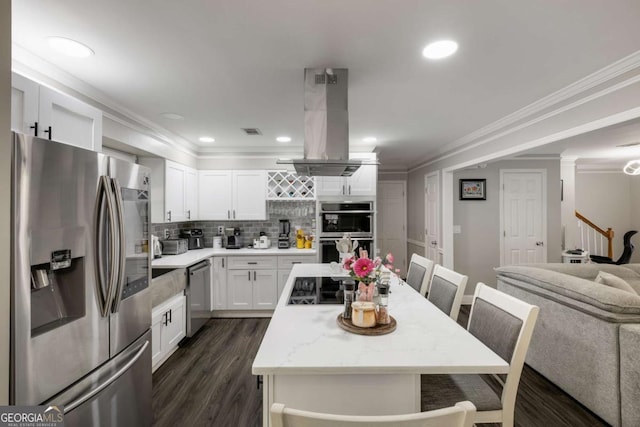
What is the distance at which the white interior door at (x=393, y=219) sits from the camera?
6.16 m

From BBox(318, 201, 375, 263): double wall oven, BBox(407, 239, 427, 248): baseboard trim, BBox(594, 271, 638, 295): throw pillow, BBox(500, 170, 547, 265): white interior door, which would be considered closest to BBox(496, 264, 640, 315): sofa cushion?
BBox(594, 271, 638, 295): throw pillow

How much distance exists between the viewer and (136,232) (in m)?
1.76

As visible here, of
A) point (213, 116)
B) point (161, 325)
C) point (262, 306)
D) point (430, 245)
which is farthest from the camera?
point (430, 245)

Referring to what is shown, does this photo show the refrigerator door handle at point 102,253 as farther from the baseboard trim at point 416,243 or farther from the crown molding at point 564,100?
the baseboard trim at point 416,243

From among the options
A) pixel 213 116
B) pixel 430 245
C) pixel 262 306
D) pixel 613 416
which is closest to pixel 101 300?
pixel 213 116

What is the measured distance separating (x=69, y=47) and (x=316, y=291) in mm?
2138

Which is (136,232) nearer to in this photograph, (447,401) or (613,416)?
(447,401)

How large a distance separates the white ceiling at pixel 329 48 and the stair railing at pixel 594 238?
16.2ft

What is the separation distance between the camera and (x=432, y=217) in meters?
4.96

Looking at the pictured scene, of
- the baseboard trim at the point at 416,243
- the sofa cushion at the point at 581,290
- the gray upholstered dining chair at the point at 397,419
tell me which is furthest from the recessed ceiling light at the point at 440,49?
the baseboard trim at the point at 416,243

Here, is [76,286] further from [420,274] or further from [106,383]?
[420,274]

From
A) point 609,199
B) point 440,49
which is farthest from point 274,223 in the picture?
point 609,199

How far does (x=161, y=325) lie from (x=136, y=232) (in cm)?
138

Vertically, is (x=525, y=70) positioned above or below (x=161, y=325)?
above
